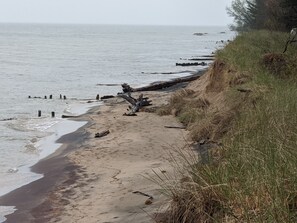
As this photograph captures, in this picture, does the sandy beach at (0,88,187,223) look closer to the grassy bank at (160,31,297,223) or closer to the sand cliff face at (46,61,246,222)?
the sand cliff face at (46,61,246,222)

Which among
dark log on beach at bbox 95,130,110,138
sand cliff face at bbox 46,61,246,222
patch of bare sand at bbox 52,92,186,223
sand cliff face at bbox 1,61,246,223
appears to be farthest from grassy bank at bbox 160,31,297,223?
dark log on beach at bbox 95,130,110,138

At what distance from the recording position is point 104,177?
11.0 metres

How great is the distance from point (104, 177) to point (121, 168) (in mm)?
865

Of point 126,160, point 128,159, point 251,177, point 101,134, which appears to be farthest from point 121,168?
point 251,177

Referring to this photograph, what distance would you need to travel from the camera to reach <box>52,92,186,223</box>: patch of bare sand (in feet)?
26.8

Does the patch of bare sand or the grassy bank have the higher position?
the grassy bank

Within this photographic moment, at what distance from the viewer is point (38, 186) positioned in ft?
36.0

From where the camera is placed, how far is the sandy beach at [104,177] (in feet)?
27.3

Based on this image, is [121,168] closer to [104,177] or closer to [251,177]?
[104,177]

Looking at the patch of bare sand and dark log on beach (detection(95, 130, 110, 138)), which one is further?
dark log on beach (detection(95, 130, 110, 138))

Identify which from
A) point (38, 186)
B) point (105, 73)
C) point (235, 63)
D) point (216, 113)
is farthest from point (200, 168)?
point (105, 73)

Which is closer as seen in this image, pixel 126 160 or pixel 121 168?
pixel 121 168

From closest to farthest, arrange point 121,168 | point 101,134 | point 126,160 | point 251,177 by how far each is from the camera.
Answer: point 251,177 < point 121,168 < point 126,160 < point 101,134

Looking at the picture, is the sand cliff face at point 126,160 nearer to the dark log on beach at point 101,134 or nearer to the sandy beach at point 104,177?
the sandy beach at point 104,177
